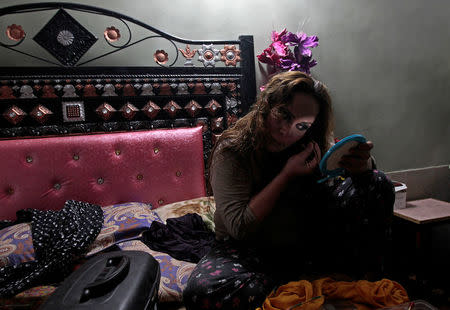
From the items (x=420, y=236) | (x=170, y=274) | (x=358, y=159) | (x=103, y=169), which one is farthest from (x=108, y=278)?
(x=420, y=236)

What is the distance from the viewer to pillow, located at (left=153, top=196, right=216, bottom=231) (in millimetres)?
1396

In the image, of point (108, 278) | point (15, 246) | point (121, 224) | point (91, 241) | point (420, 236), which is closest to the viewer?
point (108, 278)

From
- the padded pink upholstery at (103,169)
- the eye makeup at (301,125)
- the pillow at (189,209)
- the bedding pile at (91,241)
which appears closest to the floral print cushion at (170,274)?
the bedding pile at (91,241)

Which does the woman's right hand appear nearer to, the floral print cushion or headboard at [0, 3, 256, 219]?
the floral print cushion

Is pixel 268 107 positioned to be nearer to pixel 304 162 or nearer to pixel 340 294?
pixel 304 162

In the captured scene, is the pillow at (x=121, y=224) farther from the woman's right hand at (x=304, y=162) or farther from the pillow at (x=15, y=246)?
the woman's right hand at (x=304, y=162)

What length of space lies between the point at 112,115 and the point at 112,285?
1.18m

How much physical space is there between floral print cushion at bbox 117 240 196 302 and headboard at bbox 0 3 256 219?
18.2 inches

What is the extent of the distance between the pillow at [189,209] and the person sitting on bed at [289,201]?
36cm

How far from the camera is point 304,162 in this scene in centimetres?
96

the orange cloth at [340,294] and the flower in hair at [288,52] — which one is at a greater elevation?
the flower in hair at [288,52]

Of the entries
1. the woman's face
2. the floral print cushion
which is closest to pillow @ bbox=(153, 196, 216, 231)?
the floral print cushion

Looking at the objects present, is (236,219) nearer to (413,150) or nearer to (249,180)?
(249,180)

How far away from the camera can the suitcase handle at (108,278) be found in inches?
20.8
